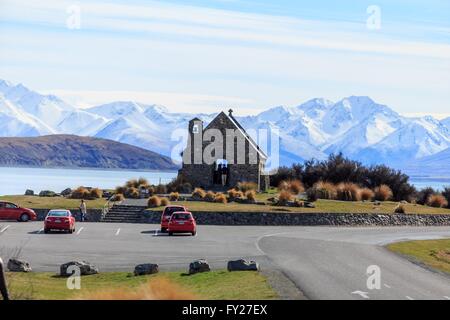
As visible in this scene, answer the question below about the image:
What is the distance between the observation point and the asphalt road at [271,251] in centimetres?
2838

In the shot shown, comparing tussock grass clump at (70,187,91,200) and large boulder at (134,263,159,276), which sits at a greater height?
tussock grass clump at (70,187,91,200)

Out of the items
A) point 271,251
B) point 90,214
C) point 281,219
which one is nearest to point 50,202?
point 90,214

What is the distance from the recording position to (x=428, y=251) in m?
46.3

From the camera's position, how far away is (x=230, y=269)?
32.0 meters

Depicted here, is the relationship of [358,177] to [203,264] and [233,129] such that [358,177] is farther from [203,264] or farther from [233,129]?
[203,264]

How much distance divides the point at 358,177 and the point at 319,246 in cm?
4837

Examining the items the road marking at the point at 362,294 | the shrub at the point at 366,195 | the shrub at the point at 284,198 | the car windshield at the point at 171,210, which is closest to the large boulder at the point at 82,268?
the road marking at the point at 362,294

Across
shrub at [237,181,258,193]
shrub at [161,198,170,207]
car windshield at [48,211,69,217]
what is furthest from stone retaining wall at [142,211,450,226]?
shrub at [237,181,258,193]

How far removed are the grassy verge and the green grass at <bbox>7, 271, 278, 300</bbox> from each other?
29627 millimetres

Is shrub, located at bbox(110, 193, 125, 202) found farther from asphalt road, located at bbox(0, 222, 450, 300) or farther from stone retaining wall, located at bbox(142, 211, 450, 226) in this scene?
asphalt road, located at bbox(0, 222, 450, 300)

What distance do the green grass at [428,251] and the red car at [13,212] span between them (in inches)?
959

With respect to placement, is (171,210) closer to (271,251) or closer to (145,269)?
(271,251)

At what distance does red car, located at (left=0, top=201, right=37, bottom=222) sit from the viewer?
59.2 meters
